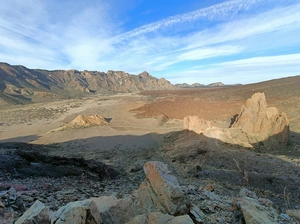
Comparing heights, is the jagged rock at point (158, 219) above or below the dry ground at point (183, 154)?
above

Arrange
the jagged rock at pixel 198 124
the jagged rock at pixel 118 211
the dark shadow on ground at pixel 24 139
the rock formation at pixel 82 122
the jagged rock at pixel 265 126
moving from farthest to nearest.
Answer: the rock formation at pixel 82 122, the dark shadow on ground at pixel 24 139, the jagged rock at pixel 198 124, the jagged rock at pixel 265 126, the jagged rock at pixel 118 211

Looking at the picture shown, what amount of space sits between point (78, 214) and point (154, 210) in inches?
61.7

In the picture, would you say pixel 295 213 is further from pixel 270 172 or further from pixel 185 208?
pixel 270 172

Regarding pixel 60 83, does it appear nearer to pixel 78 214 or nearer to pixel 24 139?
pixel 24 139

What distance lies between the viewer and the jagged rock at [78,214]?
329cm

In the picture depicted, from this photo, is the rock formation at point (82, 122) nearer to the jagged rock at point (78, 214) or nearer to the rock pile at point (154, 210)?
the rock pile at point (154, 210)

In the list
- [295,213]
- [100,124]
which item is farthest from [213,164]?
[100,124]

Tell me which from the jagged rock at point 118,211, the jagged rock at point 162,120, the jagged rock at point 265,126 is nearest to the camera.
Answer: the jagged rock at point 118,211

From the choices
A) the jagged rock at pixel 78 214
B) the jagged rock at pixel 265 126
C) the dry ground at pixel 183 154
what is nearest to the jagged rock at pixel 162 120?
the dry ground at pixel 183 154

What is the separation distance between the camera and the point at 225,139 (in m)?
14.7

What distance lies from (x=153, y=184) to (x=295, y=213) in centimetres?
349

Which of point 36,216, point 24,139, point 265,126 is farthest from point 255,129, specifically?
point 24,139

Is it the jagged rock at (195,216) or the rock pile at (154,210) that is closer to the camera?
the rock pile at (154,210)

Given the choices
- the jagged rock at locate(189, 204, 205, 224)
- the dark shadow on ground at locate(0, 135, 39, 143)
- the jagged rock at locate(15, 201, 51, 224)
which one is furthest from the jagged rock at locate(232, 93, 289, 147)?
the dark shadow on ground at locate(0, 135, 39, 143)
